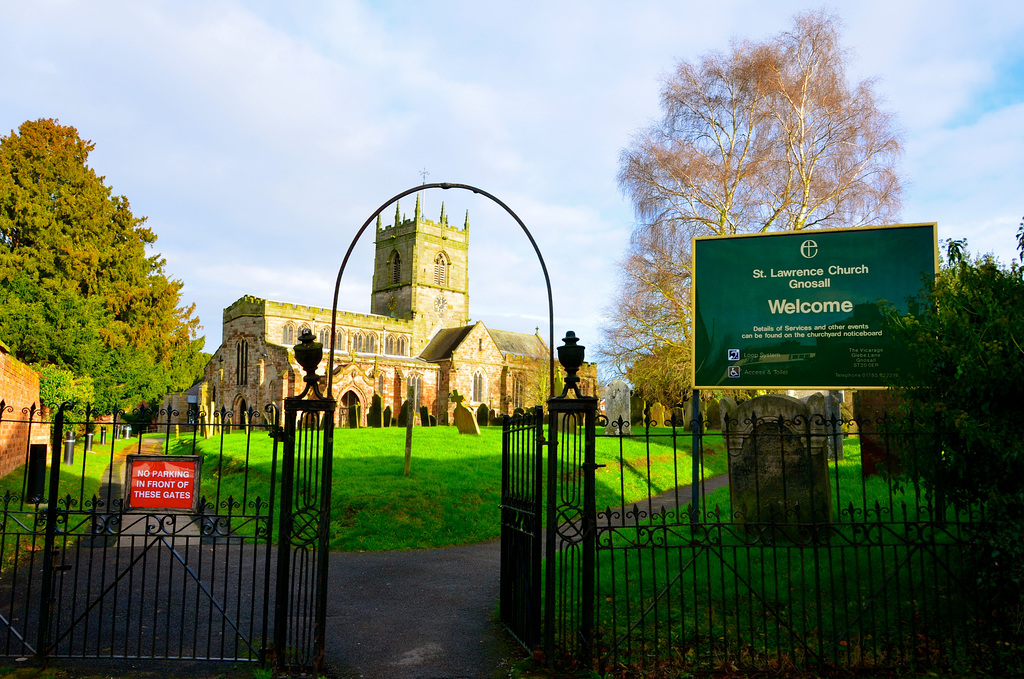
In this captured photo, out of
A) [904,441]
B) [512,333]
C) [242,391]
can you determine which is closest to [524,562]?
[904,441]

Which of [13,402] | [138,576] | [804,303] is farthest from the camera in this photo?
[13,402]

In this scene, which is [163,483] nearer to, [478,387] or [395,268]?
[478,387]

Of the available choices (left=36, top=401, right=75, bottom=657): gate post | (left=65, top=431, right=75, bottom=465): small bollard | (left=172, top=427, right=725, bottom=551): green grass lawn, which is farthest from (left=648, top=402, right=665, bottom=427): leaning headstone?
(left=36, top=401, right=75, bottom=657): gate post

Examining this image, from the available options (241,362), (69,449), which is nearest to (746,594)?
(69,449)

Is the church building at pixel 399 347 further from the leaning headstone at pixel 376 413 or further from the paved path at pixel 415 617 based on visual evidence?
the paved path at pixel 415 617

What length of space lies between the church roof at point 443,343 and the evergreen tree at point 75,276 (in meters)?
20.6

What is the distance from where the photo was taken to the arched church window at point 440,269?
61094mm

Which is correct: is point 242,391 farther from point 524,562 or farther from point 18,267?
point 524,562

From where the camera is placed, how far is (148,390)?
3288 centimetres

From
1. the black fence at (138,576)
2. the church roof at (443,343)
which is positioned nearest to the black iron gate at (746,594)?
the black fence at (138,576)

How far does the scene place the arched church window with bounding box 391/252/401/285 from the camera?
61.2 metres

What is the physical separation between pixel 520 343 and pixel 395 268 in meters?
13.3

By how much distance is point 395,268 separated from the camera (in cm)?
6191

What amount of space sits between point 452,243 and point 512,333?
9.97m
